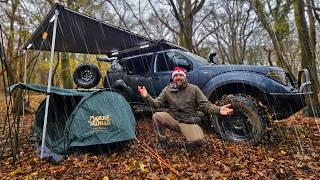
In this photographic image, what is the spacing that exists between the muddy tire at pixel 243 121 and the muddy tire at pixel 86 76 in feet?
12.4

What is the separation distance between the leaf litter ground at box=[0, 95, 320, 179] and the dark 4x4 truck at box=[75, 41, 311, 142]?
0.41 m

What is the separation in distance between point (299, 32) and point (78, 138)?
318 inches

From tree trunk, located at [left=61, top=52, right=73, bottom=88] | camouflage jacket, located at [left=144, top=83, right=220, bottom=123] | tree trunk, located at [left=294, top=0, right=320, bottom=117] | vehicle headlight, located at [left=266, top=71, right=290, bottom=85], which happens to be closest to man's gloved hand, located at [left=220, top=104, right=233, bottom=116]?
camouflage jacket, located at [left=144, top=83, right=220, bottom=123]

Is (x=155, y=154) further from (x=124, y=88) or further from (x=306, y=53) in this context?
(x=306, y=53)

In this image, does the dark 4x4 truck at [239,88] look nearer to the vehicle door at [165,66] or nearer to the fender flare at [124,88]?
the vehicle door at [165,66]

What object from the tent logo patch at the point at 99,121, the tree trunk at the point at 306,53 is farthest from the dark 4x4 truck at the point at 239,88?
the tree trunk at the point at 306,53

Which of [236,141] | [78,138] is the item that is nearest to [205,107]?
[236,141]

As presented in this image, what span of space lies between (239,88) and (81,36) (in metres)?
4.30

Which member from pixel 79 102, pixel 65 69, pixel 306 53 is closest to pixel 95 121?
pixel 79 102

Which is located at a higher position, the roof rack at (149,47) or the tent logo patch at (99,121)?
the roof rack at (149,47)

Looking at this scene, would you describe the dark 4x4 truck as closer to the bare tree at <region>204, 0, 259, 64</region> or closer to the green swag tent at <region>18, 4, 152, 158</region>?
the green swag tent at <region>18, 4, 152, 158</region>

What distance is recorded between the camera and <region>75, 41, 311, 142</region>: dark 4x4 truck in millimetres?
5973

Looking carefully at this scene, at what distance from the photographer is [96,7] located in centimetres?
1769

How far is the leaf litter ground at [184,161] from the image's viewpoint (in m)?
4.70
